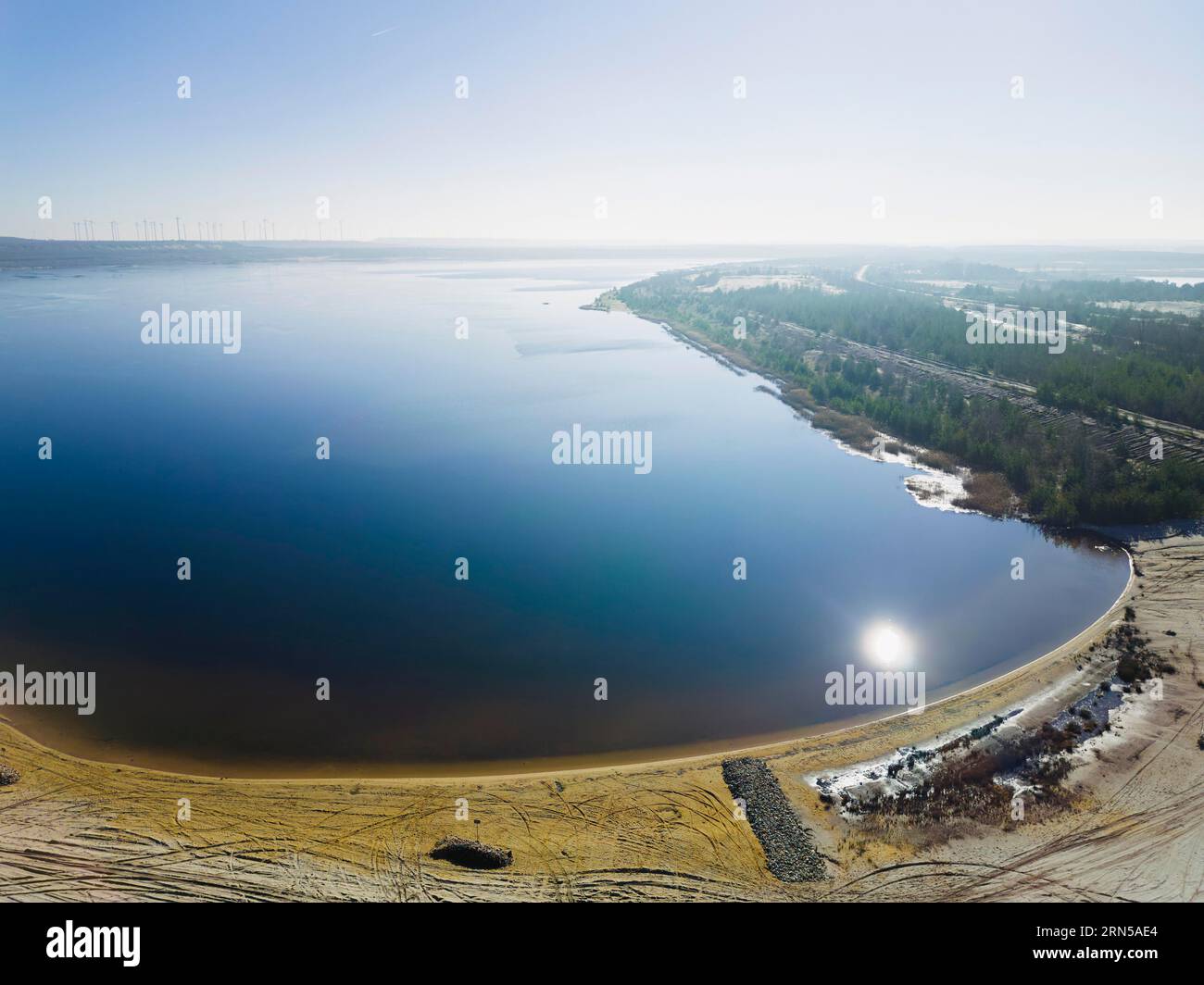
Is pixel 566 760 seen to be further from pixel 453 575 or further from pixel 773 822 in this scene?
pixel 453 575

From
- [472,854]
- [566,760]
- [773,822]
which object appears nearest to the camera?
[472,854]

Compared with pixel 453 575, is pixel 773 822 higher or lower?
lower

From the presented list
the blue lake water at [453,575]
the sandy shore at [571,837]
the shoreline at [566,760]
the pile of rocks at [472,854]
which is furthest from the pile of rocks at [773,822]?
the pile of rocks at [472,854]

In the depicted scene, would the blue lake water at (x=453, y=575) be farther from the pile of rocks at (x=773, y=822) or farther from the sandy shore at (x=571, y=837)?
the pile of rocks at (x=773, y=822)

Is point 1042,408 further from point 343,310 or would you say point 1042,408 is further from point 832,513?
point 343,310

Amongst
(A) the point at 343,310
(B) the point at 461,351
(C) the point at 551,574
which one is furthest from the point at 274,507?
(A) the point at 343,310

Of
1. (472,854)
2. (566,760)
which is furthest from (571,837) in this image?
(566,760)
